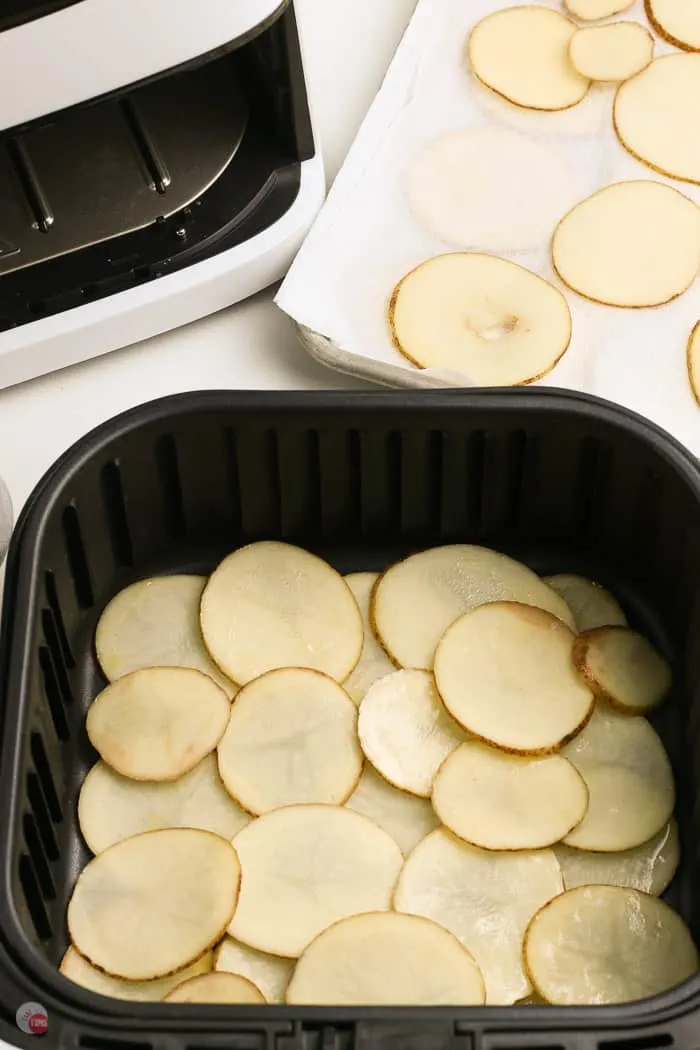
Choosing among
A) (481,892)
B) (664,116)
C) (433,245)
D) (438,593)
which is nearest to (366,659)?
(438,593)

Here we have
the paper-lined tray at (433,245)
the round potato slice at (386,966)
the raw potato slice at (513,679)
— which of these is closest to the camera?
the round potato slice at (386,966)

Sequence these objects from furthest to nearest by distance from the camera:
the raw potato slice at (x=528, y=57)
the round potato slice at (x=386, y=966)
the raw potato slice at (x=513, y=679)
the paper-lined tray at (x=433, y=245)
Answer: the raw potato slice at (x=528, y=57) → the paper-lined tray at (x=433, y=245) → the raw potato slice at (x=513, y=679) → the round potato slice at (x=386, y=966)

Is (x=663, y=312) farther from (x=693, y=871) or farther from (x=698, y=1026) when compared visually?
(x=698, y=1026)

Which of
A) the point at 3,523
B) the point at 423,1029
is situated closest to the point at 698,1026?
the point at 423,1029

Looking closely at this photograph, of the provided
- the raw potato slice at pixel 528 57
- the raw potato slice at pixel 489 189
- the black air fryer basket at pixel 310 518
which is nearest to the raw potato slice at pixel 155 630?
the black air fryer basket at pixel 310 518

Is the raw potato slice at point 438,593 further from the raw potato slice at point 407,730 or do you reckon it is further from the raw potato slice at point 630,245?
the raw potato slice at point 630,245

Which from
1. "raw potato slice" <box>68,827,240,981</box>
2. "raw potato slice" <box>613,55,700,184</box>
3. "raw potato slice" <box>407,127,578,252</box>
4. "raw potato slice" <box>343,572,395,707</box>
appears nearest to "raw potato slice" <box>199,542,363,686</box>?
"raw potato slice" <box>343,572,395,707</box>
